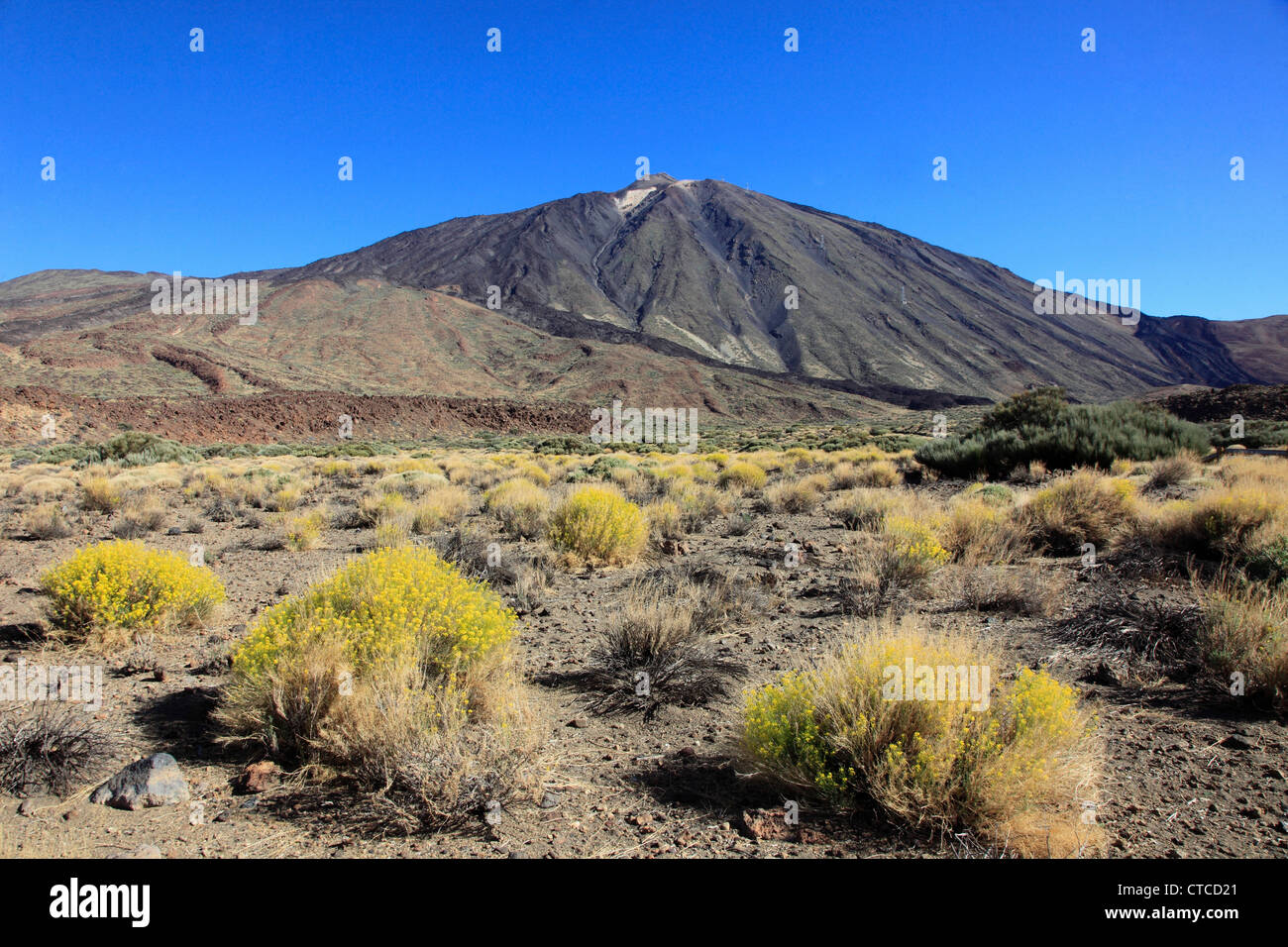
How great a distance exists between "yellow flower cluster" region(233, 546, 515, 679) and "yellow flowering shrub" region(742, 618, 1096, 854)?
175 centimetres

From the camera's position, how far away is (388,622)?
3.62 metres

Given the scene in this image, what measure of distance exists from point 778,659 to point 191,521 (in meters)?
9.78

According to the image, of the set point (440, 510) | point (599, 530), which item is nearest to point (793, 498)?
point (599, 530)

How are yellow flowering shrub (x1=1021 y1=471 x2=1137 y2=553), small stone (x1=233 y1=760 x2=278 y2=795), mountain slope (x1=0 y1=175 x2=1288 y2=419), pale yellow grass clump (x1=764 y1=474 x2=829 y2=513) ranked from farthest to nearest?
1. mountain slope (x1=0 y1=175 x2=1288 y2=419)
2. pale yellow grass clump (x1=764 y1=474 x2=829 y2=513)
3. yellow flowering shrub (x1=1021 y1=471 x2=1137 y2=553)
4. small stone (x1=233 y1=760 x2=278 y2=795)

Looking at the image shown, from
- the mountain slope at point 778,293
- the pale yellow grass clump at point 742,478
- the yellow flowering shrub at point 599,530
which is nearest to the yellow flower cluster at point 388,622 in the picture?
the yellow flowering shrub at point 599,530

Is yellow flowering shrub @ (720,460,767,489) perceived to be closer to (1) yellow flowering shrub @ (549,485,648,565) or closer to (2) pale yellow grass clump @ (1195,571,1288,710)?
(1) yellow flowering shrub @ (549,485,648,565)

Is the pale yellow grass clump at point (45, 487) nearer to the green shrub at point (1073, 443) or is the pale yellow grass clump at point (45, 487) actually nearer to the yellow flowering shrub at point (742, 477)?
the yellow flowering shrub at point (742, 477)

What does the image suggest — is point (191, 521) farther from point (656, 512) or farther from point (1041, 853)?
point (1041, 853)

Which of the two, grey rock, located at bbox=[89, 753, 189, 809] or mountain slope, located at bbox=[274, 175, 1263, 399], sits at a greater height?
mountain slope, located at bbox=[274, 175, 1263, 399]

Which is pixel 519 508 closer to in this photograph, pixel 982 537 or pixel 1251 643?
Answer: pixel 982 537

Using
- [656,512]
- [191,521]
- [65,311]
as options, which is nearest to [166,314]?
[65,311]

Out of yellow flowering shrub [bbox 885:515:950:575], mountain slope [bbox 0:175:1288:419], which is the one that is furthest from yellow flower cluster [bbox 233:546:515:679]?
mountain slope [bbox 0:175:1288:419]

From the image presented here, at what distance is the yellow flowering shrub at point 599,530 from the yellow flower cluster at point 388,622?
10.5 feet

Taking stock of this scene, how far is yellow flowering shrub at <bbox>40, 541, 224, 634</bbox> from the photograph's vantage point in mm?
4676
